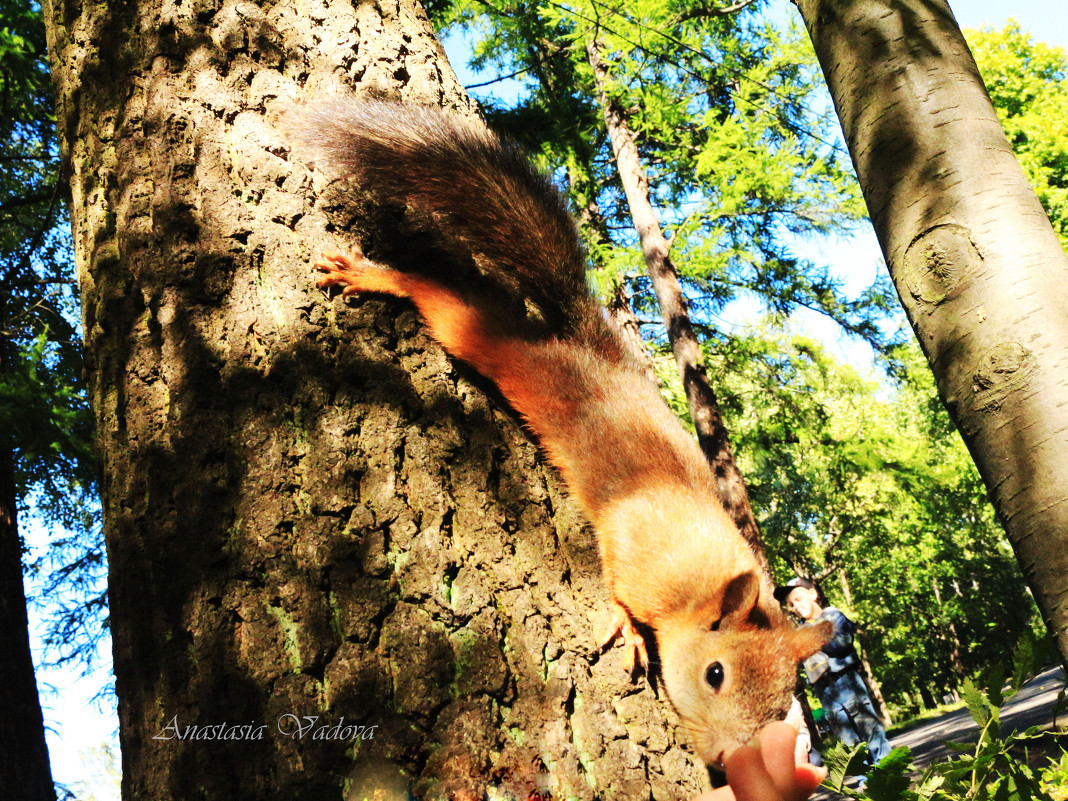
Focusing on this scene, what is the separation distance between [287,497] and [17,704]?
19.6ft

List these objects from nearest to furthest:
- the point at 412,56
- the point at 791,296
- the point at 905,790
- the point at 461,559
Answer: the point at 905,790 < the point at 461,559 < the point at 412,56 < the point at 791,296

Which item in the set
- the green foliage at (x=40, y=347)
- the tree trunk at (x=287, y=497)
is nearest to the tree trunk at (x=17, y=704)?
the green foliage at (x=40, y=347)

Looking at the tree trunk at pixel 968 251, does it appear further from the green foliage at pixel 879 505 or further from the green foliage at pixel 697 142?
the green foliage at pixel 697 142

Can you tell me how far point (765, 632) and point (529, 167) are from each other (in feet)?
5.96

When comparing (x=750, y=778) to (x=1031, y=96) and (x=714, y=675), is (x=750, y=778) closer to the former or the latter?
(x=714, y=675)

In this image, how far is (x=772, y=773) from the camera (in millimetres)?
1141

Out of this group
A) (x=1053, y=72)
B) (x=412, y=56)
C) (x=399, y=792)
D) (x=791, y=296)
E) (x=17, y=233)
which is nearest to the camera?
(x=399, y=792)

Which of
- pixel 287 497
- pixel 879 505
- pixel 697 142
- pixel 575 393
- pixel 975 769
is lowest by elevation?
pixel 975 769

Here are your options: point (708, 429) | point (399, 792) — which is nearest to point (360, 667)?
point (399, 792)

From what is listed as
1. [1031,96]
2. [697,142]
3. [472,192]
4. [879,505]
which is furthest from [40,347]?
[1031,96]

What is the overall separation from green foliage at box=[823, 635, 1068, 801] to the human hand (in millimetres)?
42

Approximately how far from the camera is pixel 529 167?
253cm

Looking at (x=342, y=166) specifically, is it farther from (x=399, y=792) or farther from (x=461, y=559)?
(x=399, y=792)

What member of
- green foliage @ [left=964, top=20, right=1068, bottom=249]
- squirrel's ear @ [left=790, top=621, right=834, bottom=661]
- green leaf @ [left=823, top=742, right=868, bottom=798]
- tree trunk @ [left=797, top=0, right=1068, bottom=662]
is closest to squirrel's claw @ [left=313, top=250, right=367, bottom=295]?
tree trunk @ [left=797, top=0, right=1068, bottom=662]
